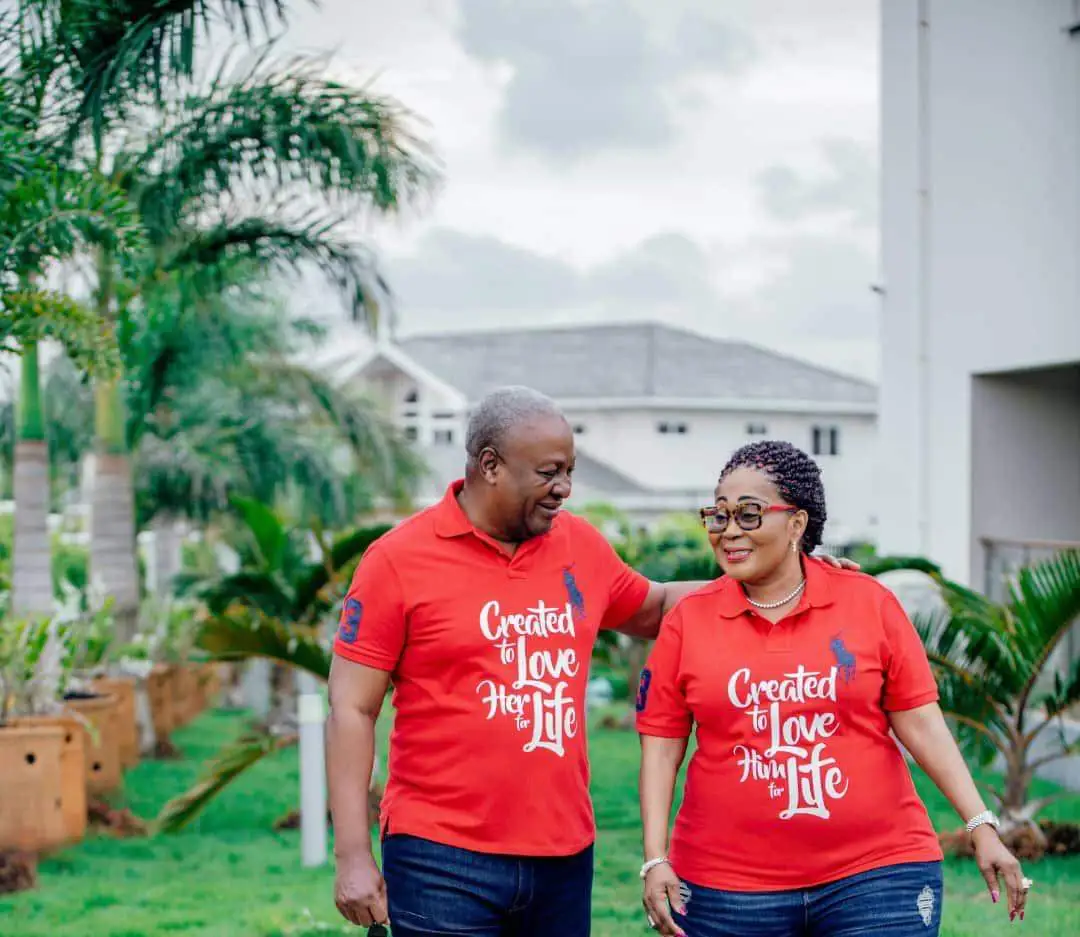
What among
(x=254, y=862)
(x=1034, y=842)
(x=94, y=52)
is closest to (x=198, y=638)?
(x=254, y=862)

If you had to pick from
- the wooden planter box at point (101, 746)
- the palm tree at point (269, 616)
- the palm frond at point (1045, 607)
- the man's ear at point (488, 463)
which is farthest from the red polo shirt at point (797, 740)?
the wooden planter box at point (101, 746)

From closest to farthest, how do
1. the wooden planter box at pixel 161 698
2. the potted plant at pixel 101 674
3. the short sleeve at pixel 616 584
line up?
1. the short sleeve at pixel 616 584
2. the potted plant at pixel 101 674
3. the wooden planter box at pixel 161 698

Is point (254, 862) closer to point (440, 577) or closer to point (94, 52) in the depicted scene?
point (94, 52)

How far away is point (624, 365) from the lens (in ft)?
122

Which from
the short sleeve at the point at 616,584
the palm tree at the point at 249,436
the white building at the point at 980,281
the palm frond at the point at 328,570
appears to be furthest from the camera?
the palm tree at the point at 249,436

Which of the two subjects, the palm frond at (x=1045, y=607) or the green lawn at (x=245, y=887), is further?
the palm frond at (x=1045, y=607)

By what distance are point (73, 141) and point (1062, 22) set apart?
6.57 meters

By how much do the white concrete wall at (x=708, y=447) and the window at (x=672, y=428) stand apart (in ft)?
0.25

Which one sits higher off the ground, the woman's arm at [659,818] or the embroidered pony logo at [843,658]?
the embroidered pony logo at [843,658]

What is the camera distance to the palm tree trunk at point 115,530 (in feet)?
42.9

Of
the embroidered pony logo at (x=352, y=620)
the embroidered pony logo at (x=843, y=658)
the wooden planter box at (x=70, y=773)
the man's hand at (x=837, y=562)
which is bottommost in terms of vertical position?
the wooden planter box at (x=70, y=773)

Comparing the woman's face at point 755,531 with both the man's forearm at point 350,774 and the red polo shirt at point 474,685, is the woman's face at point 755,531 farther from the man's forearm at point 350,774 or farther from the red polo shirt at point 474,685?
the man's forearm at point 350,774

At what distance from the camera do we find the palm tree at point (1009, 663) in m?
7.18

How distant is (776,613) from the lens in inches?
129
